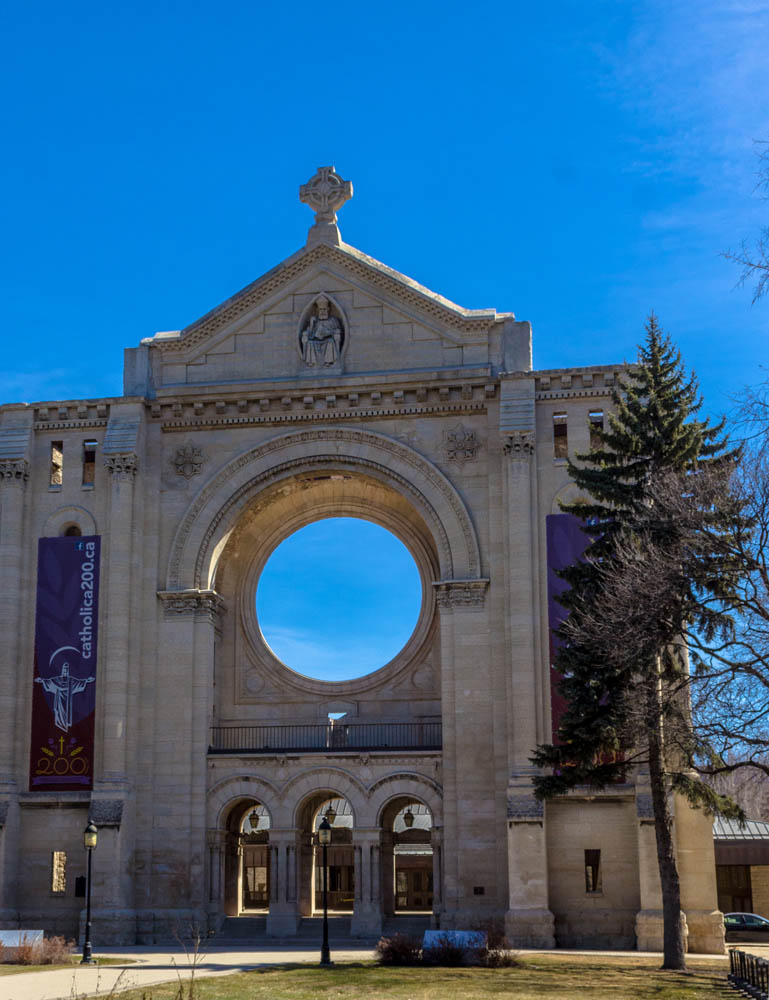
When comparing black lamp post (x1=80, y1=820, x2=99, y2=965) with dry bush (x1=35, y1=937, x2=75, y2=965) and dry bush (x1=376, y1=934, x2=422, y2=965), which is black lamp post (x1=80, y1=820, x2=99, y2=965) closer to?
dry bush (x1=35, y1=937, x2=75, y2=965)

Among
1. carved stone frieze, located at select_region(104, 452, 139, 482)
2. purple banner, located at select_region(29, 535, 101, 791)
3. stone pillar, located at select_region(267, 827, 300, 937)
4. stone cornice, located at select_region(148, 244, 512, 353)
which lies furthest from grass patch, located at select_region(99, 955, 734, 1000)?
stone cornice, located at select_region(148, 244, 512, 353)

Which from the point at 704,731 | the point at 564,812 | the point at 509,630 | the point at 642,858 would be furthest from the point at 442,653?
the point at 704,731

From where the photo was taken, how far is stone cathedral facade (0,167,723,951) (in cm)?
3719

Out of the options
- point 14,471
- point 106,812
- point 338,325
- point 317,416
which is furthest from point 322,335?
point 106,812

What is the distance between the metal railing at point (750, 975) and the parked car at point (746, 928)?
17.0m

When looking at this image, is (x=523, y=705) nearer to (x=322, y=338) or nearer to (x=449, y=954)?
(x=449, y=954)

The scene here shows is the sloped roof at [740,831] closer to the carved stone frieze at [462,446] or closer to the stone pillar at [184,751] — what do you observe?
the carved stone frieze at [462,446]

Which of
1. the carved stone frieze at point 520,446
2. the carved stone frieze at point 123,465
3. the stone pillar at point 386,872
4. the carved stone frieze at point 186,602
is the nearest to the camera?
the stone pillar at point 386,872

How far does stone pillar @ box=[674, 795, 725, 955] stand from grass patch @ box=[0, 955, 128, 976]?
48.7ft

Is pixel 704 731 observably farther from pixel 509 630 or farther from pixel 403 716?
pixel 403 716

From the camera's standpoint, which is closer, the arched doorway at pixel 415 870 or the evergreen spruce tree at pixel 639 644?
the evergreen spruce tree at pixel 639 644

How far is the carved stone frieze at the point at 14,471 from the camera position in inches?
1646

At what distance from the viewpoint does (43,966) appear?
30.5 meters

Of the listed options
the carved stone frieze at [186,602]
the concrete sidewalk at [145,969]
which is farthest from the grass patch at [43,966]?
the carved stone frieze at [186,602]
